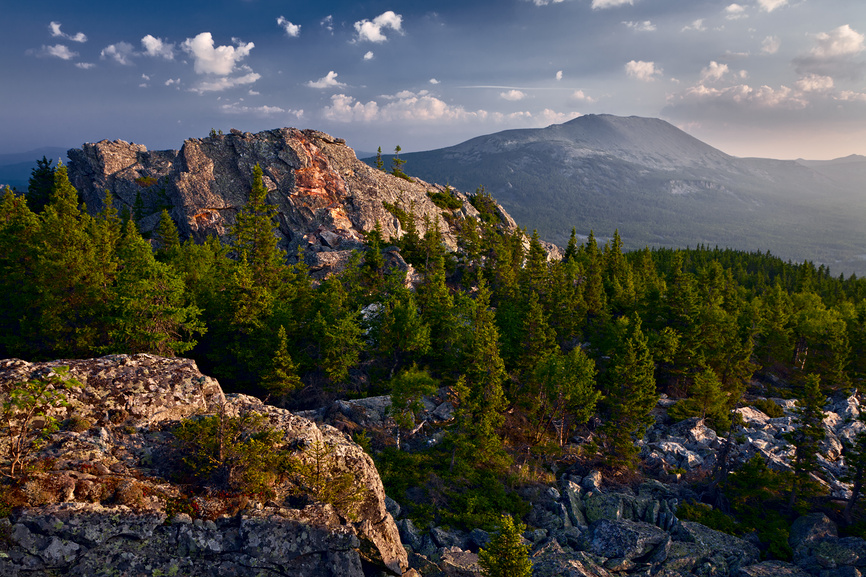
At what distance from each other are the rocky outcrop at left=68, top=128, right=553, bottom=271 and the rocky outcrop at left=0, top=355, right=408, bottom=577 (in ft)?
173

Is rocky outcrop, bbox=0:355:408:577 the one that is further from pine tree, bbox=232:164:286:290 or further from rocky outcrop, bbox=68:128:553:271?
rocky outcrop, bbox=68:128:553:271

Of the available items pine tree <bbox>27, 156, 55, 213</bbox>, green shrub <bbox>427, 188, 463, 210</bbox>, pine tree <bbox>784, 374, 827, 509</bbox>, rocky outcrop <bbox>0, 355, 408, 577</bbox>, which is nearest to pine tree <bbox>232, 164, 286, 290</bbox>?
rocky outcrop <bbox>0, 355, 408, 577</bbox>

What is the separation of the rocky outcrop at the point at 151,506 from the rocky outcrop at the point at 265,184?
2078 inches

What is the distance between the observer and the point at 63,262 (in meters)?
32.7

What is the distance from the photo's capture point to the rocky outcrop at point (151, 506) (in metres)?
11.5

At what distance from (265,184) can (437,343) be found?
5120 centimetres

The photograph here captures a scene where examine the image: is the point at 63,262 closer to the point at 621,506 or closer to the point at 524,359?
the point at 524,359

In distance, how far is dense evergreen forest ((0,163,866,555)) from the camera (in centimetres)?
3375

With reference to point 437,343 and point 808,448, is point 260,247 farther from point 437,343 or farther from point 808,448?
point 808,448

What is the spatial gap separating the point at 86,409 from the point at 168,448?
3.35 meters

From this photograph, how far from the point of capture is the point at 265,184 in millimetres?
80375

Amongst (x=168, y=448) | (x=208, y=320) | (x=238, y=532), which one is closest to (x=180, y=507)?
(x=238, y=532)

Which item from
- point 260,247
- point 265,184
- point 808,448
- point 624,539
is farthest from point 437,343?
point 265,184

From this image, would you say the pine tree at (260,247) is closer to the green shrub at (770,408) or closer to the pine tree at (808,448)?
the pine tree at (808,448)
